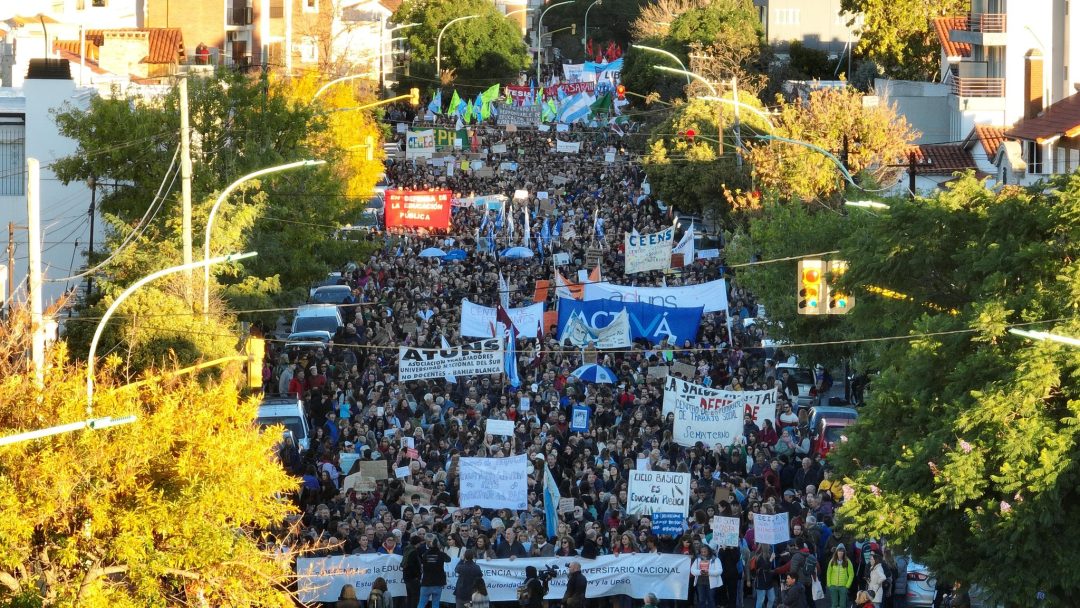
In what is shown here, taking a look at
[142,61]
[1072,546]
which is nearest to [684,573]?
[1072,546]

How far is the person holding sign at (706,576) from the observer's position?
72.7 feet

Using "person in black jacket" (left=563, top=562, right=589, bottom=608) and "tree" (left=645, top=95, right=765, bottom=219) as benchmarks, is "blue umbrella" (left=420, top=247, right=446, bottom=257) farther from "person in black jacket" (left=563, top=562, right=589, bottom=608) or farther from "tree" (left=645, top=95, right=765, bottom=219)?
"person in black jacket" (left=563, top=562, right=589, bottom=608)

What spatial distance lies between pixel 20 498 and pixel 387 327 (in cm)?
2316

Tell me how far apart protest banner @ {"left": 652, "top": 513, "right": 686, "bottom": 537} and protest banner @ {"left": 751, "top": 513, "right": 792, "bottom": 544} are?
1.33 metres

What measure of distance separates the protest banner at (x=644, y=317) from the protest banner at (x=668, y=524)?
12743mm

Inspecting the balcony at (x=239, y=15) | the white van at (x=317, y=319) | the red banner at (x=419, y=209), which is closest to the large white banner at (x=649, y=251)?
the red banner at (x=419, y=209)

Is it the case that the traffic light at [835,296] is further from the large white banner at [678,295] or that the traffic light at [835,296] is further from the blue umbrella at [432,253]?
the blue umbrella at [432,253]

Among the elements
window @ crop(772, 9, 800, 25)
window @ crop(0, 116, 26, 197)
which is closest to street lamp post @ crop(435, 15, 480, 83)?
window @ crop(772, 9, 800, 25)

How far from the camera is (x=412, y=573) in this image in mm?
22281

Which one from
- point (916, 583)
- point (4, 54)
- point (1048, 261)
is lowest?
point (916, 583)

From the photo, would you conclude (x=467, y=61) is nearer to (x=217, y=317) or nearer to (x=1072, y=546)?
(x=217, y=317)

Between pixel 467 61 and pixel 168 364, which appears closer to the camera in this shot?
pixel 168 364

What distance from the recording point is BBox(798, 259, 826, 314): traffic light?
2502 centimetres

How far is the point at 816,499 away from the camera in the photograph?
24.2 m
